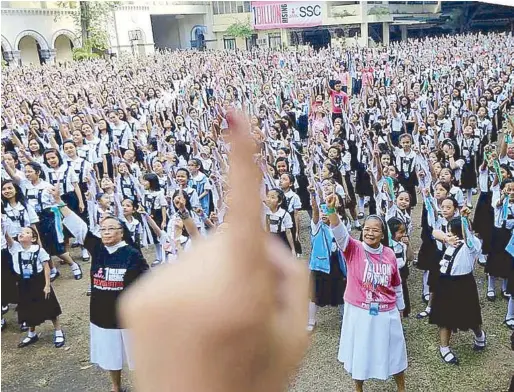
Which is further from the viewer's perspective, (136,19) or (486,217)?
(136,19)

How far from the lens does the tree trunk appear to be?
2723cm

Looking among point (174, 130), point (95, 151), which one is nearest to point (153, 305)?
point (95, 151)

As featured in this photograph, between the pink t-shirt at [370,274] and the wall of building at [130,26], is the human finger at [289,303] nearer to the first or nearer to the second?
the pink t-shirt at [370,274]

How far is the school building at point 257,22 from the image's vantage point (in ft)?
90.9

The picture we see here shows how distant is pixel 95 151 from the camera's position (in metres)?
7.73

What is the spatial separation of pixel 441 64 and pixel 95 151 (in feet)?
33.2

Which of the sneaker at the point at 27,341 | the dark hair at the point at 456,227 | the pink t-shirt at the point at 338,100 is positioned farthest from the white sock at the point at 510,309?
the pink t-shirt at the point at 338,100

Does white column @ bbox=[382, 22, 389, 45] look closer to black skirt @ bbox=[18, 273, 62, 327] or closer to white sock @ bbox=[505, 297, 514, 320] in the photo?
white sock @ bbox=[505, 297, 514, 320]

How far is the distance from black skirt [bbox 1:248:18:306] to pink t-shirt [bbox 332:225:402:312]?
3086mm

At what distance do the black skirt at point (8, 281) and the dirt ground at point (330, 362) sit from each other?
0.23m

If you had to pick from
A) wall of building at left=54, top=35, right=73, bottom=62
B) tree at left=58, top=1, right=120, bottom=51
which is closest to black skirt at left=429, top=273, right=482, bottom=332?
tree at left=58, top=1, right=120, bottom=51

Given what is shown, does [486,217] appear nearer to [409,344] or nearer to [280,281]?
[409,344]

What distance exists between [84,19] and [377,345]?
27650 mm

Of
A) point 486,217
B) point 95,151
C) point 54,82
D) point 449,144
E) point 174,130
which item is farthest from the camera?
point 54,82
